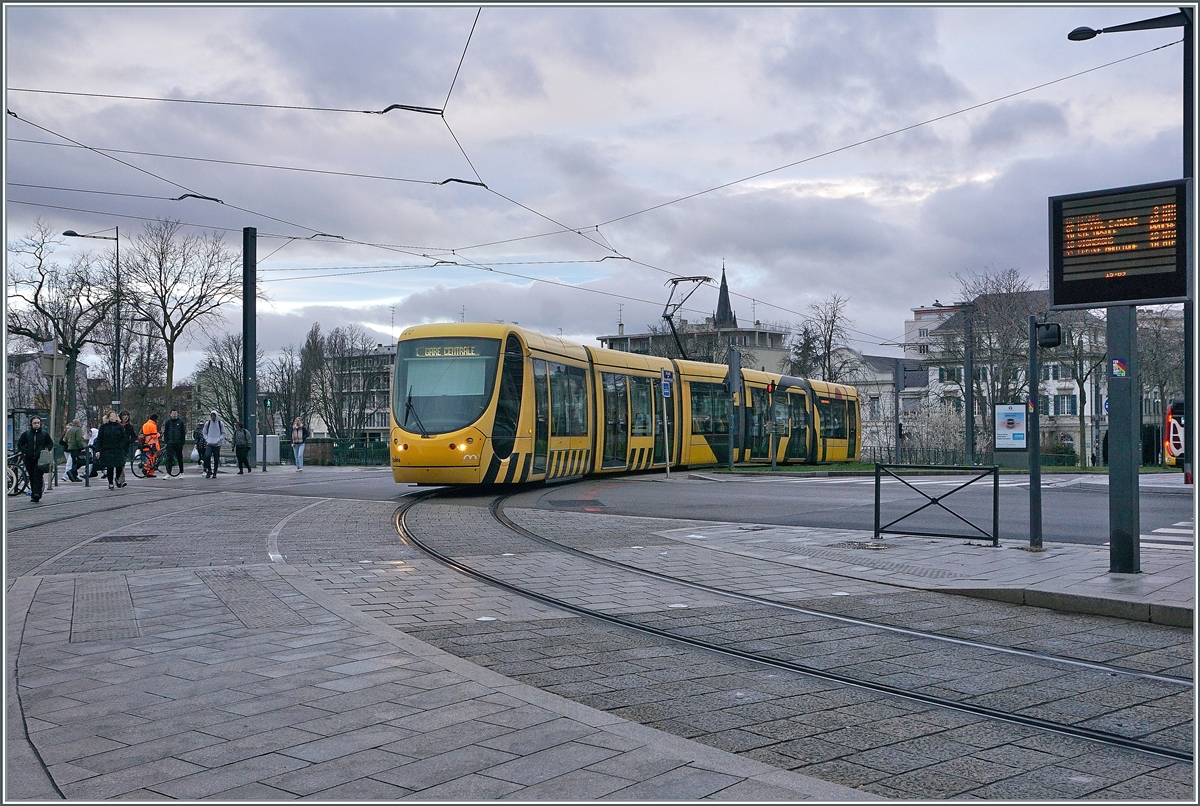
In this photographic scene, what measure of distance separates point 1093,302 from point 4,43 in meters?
9.03

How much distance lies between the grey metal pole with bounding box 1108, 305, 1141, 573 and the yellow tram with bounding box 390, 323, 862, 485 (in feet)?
36.6

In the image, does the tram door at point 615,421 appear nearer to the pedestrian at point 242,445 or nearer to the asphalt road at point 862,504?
the asphalt road at point 862,504

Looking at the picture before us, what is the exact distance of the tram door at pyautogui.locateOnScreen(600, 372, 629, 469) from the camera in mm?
24781

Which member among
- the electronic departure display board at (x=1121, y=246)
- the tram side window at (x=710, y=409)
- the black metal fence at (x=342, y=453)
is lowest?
the black metal fence at (x=342, y=453)

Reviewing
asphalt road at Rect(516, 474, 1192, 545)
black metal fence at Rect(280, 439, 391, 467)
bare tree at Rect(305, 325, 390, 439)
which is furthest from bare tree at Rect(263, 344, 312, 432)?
asphalt road at Rect(516, 474, 1192, 545)

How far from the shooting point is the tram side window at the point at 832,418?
39781mm

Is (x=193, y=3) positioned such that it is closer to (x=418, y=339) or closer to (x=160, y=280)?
(x=418, y=339)

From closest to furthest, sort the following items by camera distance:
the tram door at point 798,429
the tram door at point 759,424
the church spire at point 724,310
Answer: the tram door at point 759,424 → the tram door at point 798,429 → the church spire at point 724,310

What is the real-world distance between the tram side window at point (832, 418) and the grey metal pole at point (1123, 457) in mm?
29643

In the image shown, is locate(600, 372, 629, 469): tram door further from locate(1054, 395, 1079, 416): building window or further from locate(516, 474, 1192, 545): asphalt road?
locate(1054, 395, 1079, 416): building window

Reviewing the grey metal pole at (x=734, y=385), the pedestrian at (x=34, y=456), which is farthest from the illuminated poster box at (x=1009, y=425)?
the pedestrian at (x=34, y=456)

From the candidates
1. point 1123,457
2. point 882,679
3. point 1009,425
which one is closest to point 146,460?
point 1009,425

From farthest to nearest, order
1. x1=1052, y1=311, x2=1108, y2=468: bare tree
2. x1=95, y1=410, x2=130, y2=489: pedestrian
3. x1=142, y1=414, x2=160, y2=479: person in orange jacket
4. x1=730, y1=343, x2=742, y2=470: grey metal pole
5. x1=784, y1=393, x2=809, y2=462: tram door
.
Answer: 1. x1=1052, y1=311, x2=1108, y2=468: bare tree
2. x1=784, y1=393, x2=809, y2=462: tram door
3. x1=730, y1=343, x2=742, y2=470: grey metal pole
4. x1=142, y1=414, x2=160, y2=479: person in orange jacket
5. x1=95, y1=410, x2=130, y2=489: pedestrian

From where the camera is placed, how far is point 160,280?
157ft
